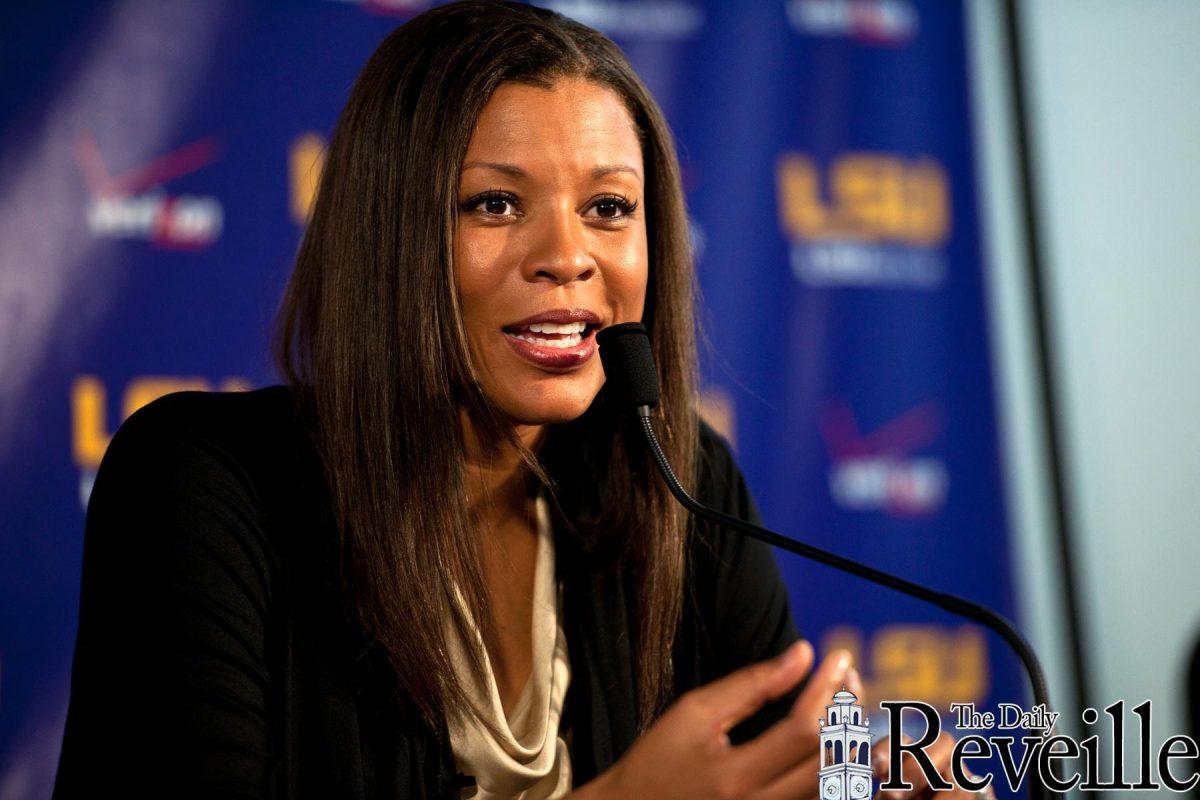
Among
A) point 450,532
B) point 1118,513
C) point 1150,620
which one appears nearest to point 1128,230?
point 1118,513

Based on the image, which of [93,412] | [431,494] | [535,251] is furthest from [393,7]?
[431,494]

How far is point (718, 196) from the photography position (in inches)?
87.7

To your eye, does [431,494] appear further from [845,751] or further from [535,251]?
[845,751]

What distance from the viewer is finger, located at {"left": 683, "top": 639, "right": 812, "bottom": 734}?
777 mm

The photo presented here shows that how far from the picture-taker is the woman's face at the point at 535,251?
3.90 feet

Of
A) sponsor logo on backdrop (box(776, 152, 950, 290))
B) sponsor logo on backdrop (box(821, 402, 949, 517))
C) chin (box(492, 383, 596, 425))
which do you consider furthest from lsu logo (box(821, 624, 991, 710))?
chin (box(492, 383, 596, 425))

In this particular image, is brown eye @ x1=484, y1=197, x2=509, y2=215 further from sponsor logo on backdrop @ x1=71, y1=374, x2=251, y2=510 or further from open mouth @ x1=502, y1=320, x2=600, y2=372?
sponsor logo on backdrop @ x1=71, y1=374, x2=251, y2=510

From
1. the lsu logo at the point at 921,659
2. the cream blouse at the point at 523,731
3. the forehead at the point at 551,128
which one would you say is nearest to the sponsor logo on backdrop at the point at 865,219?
the lsu logo at the point at 921,659

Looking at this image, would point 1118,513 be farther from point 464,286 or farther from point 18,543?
point 18,543

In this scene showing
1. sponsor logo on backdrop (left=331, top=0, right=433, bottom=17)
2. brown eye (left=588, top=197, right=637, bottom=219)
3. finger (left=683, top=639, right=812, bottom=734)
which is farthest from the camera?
sponsor logo on backdrop (left=331, top=0, right=433, bottom=17)

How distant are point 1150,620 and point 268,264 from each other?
1.86 meters

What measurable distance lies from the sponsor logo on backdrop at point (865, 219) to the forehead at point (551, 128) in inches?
41.2

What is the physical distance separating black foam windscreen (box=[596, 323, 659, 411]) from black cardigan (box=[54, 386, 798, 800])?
0.30 m

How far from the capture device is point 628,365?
1.11 m
